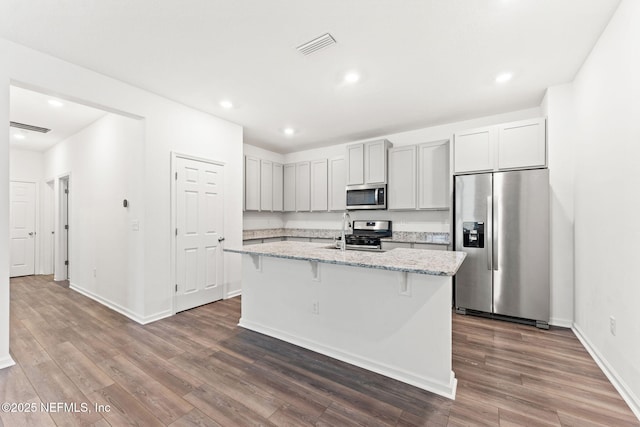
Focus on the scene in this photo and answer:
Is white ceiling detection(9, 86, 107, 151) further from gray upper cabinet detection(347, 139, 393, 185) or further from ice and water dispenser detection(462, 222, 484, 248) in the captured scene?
ice and water dispenser detection(462, 222, 484, 248)

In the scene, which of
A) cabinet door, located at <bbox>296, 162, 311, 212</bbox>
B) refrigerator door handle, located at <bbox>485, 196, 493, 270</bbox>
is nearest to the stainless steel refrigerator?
refrigerator door handle, located at <bbox>485, 196, 493, 270</bbox>

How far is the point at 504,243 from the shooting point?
3391 millimetres

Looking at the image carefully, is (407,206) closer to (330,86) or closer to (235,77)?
(330,86)

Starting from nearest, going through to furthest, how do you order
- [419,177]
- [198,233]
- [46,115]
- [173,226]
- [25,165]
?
[173,226] < [198,233] < [46,115] < [419,177] < [25,165]

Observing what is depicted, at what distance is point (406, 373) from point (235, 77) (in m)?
3.20

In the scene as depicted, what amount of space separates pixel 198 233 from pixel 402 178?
321 centimetres

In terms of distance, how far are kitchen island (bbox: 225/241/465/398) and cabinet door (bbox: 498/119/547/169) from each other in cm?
185

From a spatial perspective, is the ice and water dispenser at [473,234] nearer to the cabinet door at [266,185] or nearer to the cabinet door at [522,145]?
the cabinet door at [522,145]

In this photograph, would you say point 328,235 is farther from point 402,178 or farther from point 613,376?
point 613,376

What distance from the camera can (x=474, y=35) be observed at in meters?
2.28

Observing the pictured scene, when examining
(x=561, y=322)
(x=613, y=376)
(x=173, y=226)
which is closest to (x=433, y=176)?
(x=561, y=322)

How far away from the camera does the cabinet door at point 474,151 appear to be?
11.8ft

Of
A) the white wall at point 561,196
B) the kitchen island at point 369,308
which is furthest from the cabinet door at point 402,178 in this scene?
the kitchen island at point 369,308

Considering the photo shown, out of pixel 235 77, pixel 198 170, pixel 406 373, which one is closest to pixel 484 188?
pixel 406 373
